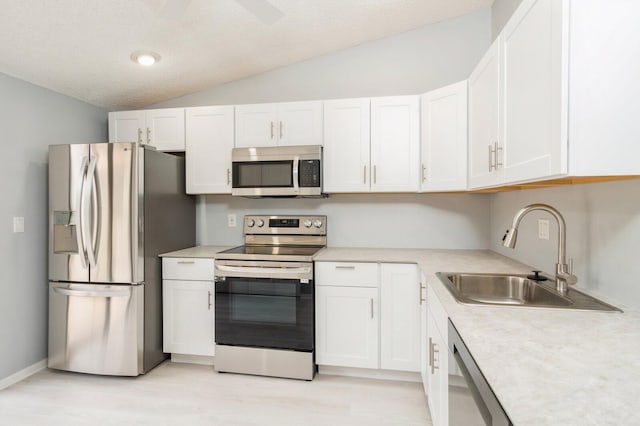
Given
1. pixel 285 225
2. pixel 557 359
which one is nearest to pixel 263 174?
pixel 285 225

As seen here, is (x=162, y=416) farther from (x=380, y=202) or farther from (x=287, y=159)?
(x=380, y=202)

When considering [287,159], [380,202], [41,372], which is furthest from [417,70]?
[41,372]

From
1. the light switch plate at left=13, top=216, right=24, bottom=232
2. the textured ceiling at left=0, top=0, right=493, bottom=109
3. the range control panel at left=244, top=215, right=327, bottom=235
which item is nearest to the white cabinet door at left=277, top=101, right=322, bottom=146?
the textured ceiling at left=0, top=0, right=493, bottom=109

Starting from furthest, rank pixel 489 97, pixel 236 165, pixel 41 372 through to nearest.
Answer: pixel 236 165 < pixel 41 372 < pixel 489 97

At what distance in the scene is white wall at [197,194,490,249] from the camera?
2.87 meters

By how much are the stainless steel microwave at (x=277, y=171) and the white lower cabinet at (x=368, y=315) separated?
64 centimetres

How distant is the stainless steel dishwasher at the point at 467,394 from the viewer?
0.75m

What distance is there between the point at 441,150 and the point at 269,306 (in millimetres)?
1687

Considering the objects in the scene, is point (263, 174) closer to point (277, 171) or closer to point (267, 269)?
point (277, 171)

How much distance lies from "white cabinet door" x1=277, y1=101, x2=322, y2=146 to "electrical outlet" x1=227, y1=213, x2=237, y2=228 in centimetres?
87

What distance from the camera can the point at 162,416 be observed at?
2.06 meters

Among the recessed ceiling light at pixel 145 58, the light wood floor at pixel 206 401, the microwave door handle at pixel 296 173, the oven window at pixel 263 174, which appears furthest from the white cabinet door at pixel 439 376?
the recessed ceiling light at pixel 145 58

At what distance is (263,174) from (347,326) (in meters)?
1.34

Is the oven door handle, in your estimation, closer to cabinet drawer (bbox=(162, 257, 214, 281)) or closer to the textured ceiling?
cabinet drawer (bbox=(162, 257, 214, 281))
